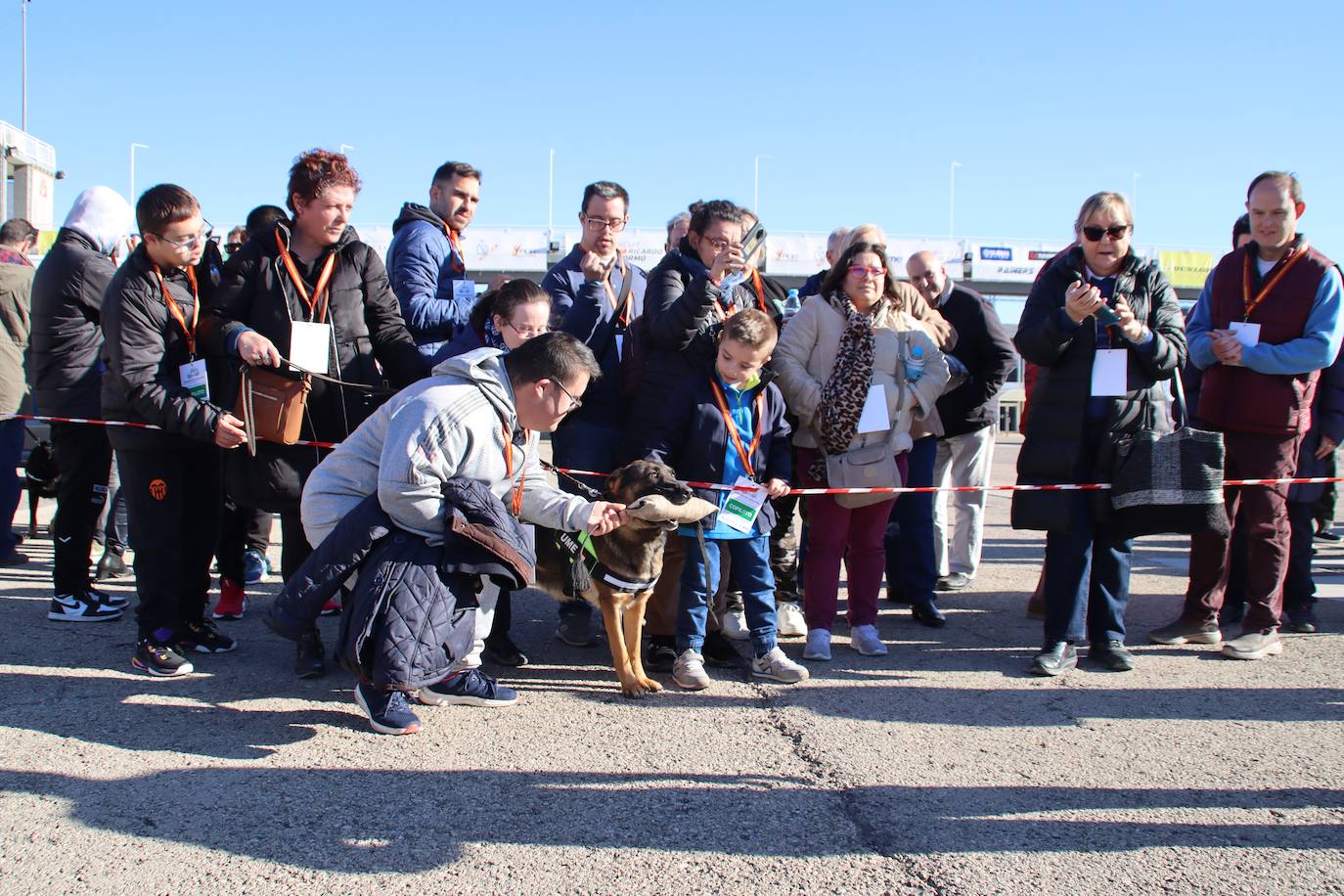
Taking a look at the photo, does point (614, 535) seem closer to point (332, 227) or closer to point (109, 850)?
point (332, 227)

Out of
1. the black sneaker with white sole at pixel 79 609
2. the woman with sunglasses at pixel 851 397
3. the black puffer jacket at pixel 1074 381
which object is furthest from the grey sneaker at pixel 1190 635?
the black sneaker with white sole at pixel 79 609

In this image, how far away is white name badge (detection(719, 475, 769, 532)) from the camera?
14.2 ft

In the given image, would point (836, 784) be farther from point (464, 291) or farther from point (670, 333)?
point (464, 291)

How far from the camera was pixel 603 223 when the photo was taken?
487 centimetres

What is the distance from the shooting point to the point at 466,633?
3.65m

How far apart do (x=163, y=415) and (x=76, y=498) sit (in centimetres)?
150

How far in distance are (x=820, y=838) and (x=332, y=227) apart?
121 inches

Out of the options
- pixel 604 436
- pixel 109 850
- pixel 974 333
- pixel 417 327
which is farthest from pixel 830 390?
pixel 109 850

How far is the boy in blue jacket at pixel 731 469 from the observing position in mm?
4312

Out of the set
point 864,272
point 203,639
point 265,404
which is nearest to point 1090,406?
point 864,272

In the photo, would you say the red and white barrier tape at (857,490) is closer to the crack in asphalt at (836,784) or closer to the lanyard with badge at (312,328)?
the lanyard with badge at (312,328)

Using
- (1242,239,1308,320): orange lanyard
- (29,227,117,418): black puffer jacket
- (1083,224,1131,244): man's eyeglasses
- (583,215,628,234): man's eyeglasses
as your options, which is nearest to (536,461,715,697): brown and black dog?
(583,215,628,234): man's eyeglasses

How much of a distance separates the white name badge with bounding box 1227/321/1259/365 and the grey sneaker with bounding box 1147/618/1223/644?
1404 millimetres

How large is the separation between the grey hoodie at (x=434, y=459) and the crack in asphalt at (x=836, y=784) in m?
1.05
